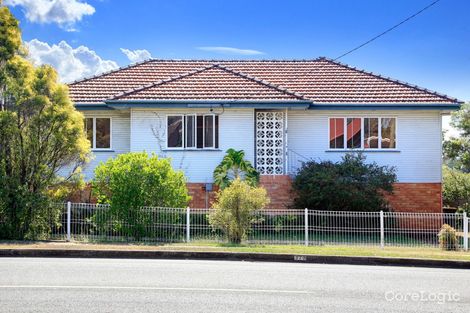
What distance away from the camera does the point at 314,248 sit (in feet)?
46.6

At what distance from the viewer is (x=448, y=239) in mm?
15141

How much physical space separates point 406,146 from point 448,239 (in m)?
6.85

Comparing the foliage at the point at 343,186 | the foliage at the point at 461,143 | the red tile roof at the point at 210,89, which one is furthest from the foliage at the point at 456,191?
the red tile roof at the point at 210,89

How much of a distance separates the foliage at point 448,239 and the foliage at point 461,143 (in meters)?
16.0

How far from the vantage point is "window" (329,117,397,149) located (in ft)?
70.8

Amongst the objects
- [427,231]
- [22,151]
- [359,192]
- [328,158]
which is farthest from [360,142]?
[22,151]

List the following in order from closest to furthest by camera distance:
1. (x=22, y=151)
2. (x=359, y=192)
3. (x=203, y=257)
→ 1. (x=203, y=257)
2. (x=22, y=151)
3. (x=359, y=192)

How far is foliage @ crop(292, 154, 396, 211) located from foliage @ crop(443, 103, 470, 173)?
1251cm

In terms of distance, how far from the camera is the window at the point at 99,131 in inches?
853

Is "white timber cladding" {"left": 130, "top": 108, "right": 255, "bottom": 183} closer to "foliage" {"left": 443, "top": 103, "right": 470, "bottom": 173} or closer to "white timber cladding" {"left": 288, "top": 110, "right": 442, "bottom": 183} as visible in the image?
"white timber cladding" {"left": 288, "top": 110, "right": 442, "bottom": 183}

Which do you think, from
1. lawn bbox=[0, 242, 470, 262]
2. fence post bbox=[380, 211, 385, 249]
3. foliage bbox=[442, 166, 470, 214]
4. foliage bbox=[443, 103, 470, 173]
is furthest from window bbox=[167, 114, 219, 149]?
foliage bbox=[443, 103, 470, 173]

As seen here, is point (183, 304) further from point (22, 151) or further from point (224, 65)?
point (224, 65)

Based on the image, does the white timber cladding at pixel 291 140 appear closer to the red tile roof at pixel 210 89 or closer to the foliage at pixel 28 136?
the red tile roof at pixel 210 89

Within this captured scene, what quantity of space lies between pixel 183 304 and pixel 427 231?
11.8 metres
